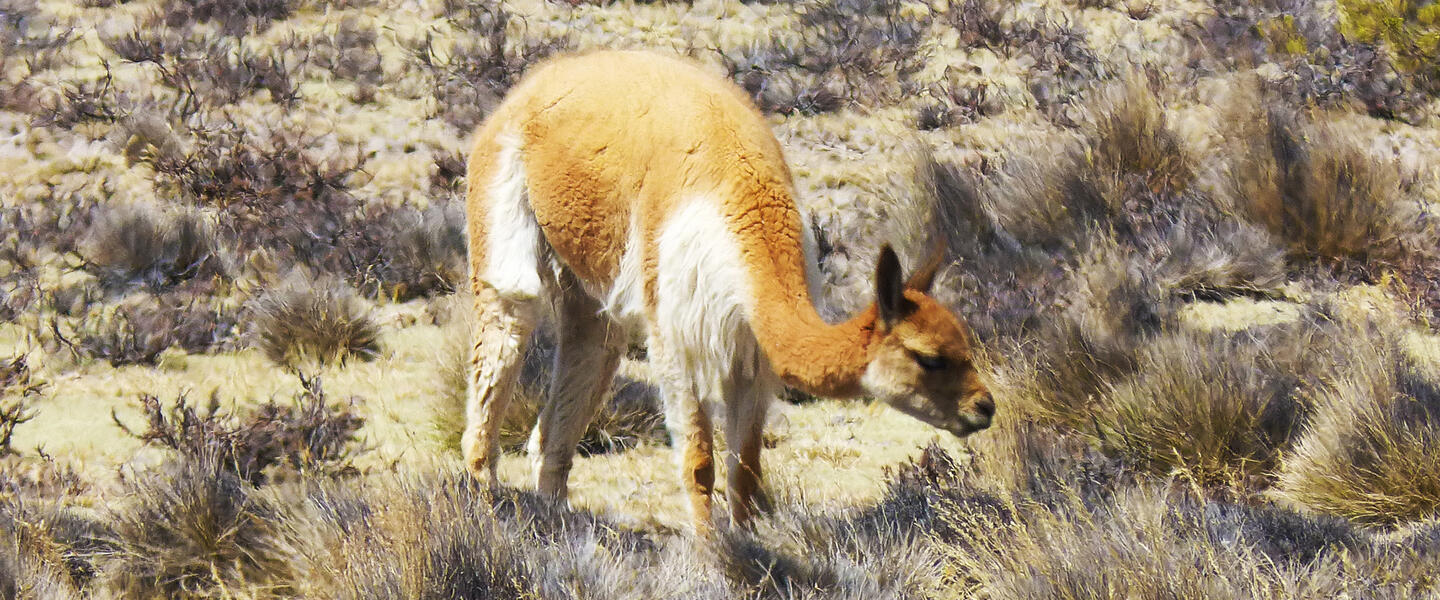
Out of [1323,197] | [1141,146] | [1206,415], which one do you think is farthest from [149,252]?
[1323,197]

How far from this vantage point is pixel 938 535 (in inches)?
163

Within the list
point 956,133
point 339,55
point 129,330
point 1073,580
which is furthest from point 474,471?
point 339,55

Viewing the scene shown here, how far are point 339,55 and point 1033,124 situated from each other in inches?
226

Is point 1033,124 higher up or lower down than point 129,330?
higher up

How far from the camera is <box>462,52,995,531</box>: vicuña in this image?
358cm

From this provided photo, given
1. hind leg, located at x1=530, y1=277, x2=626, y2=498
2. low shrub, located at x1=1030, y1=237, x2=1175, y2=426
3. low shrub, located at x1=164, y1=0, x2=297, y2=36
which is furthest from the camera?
low shrub, located at x1=164, y1=0, x2=297, y2=36

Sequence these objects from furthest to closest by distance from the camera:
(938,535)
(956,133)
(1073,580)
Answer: (956,133) < (938,535) < (1073,580)

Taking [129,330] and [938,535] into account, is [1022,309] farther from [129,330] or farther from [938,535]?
[129,330]

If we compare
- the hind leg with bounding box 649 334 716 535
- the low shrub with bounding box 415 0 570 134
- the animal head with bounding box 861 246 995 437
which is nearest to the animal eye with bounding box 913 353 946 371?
the animal head with bounding box 861 246 995 437

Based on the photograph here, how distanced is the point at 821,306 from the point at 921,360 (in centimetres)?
61

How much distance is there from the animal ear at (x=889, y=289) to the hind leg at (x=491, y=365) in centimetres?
174

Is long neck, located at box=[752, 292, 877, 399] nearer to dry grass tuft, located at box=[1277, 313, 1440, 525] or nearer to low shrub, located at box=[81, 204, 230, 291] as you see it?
dry grass tuft, located at box=[1277, 313, 1440, 525]

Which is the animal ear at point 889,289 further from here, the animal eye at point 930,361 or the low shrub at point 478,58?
the low shrub at point 478,58

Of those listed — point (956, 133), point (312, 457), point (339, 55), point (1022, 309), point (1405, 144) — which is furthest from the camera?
point (339, 55)
